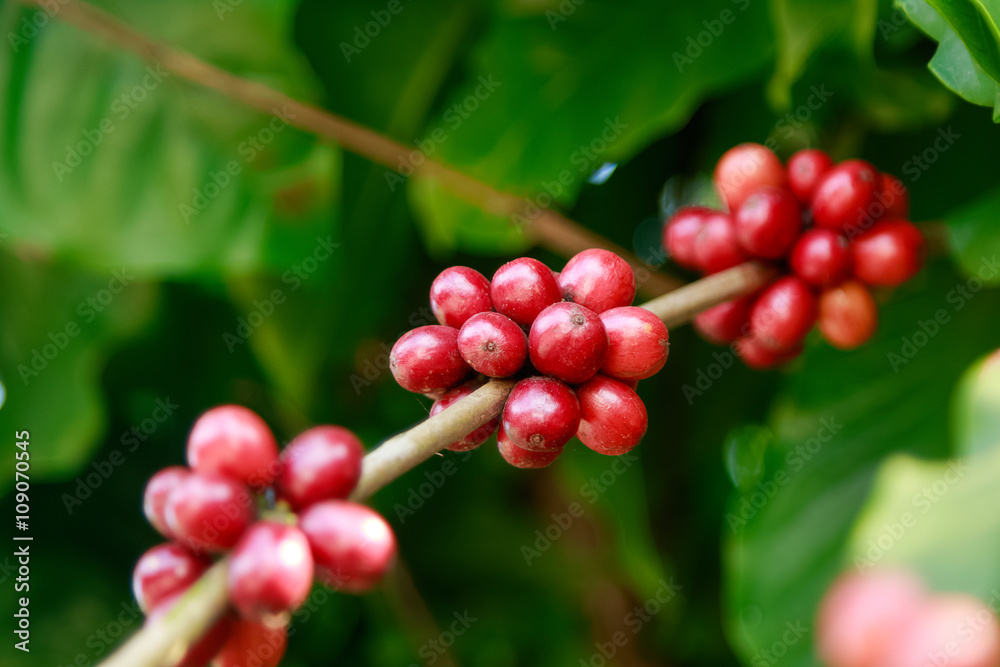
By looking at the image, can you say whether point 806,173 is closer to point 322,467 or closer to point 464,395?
point 464,395

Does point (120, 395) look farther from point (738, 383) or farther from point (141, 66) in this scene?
point (738, 383)

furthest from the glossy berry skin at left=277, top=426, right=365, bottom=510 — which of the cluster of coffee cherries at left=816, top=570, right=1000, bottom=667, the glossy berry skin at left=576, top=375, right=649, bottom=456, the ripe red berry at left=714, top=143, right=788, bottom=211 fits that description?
the ripe red berry at left=714, top=143, right=788, bottom=211

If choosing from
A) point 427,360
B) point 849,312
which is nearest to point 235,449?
point 427,360

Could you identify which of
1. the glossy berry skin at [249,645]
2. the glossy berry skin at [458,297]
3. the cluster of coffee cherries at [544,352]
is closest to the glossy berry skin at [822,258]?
the cluster of coffee cherries at [544,352]

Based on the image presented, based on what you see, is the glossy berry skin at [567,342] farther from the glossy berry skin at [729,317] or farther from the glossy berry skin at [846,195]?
the glossy berry skin at [846,195]

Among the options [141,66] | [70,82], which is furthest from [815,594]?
[70,82]

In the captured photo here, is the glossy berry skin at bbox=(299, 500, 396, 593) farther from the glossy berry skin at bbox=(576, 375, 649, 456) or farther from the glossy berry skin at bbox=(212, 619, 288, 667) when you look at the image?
the glossy berry skin at bbox=(576, 375, 649, 456)
